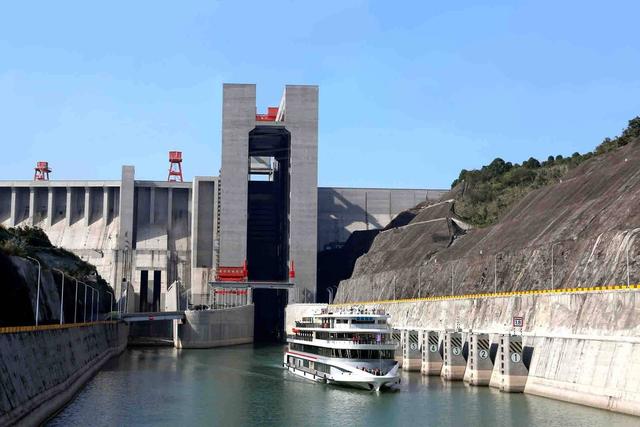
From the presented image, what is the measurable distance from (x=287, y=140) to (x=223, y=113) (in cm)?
1324

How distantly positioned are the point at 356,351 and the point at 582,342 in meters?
19.6

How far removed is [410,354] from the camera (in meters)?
81.6

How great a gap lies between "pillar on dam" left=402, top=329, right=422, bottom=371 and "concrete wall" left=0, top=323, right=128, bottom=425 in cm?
3046

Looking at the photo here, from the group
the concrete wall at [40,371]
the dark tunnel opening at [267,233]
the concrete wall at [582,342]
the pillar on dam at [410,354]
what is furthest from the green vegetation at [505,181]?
the concrete wall at [40,371]

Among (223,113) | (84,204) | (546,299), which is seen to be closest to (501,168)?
(223,113)

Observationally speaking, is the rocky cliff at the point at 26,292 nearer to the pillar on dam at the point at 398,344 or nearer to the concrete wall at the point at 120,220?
the pillar on dam at the point at 398,344

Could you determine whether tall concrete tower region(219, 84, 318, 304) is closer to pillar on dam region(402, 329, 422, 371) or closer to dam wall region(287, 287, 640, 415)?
pillar on dam region(402, 329, 422, 371)

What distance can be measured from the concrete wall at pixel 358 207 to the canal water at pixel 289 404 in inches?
3596

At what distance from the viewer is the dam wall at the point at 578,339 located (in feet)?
155

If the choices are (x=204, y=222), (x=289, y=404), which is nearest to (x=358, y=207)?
(x=204, y=222)

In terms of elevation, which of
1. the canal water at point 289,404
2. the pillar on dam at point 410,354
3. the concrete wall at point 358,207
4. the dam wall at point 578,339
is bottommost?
the canal water at point 289,404

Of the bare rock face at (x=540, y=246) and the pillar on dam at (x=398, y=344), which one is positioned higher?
the bare rock face at (x=540, y=246)

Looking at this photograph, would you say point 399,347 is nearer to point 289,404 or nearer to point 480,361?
point 480,361

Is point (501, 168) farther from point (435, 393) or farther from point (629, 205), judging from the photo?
point (435, 393)
